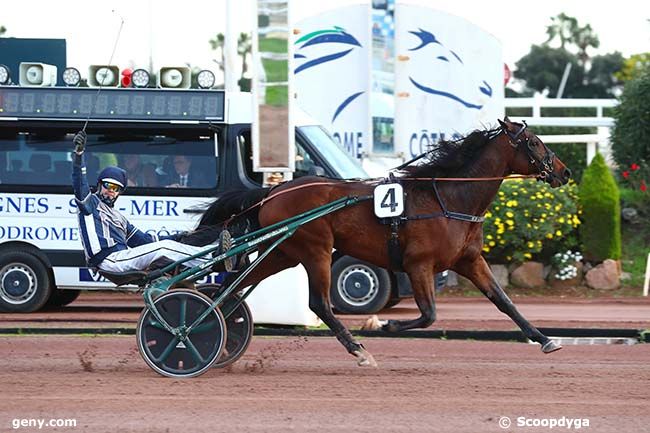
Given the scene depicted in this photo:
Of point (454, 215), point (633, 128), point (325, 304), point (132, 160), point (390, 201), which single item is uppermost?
point (633, 128)

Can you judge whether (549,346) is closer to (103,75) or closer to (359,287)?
(359,287)

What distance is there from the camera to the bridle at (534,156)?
9945mm

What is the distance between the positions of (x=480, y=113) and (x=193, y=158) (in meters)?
7.43

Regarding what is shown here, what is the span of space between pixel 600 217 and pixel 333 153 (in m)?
5.48

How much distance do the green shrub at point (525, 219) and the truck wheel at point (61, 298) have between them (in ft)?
19.1

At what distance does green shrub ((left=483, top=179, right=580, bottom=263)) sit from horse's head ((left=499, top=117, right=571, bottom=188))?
793 centimetres

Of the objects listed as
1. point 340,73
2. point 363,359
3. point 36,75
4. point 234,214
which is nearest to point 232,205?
point 234,214

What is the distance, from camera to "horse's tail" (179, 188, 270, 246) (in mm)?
10065

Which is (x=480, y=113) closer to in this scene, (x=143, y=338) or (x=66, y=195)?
(x=66, y=195)

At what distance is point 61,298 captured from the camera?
16172 millimetres

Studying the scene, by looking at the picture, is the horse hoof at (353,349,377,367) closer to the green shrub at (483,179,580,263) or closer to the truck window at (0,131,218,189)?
the truck window at (0,131,218,189)

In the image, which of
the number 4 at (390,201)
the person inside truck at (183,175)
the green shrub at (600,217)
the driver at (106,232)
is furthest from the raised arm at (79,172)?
the green shrub at (600,217)

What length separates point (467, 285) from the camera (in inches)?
738

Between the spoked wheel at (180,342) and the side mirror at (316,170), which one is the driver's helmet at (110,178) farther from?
the side mirror at (316,170)
